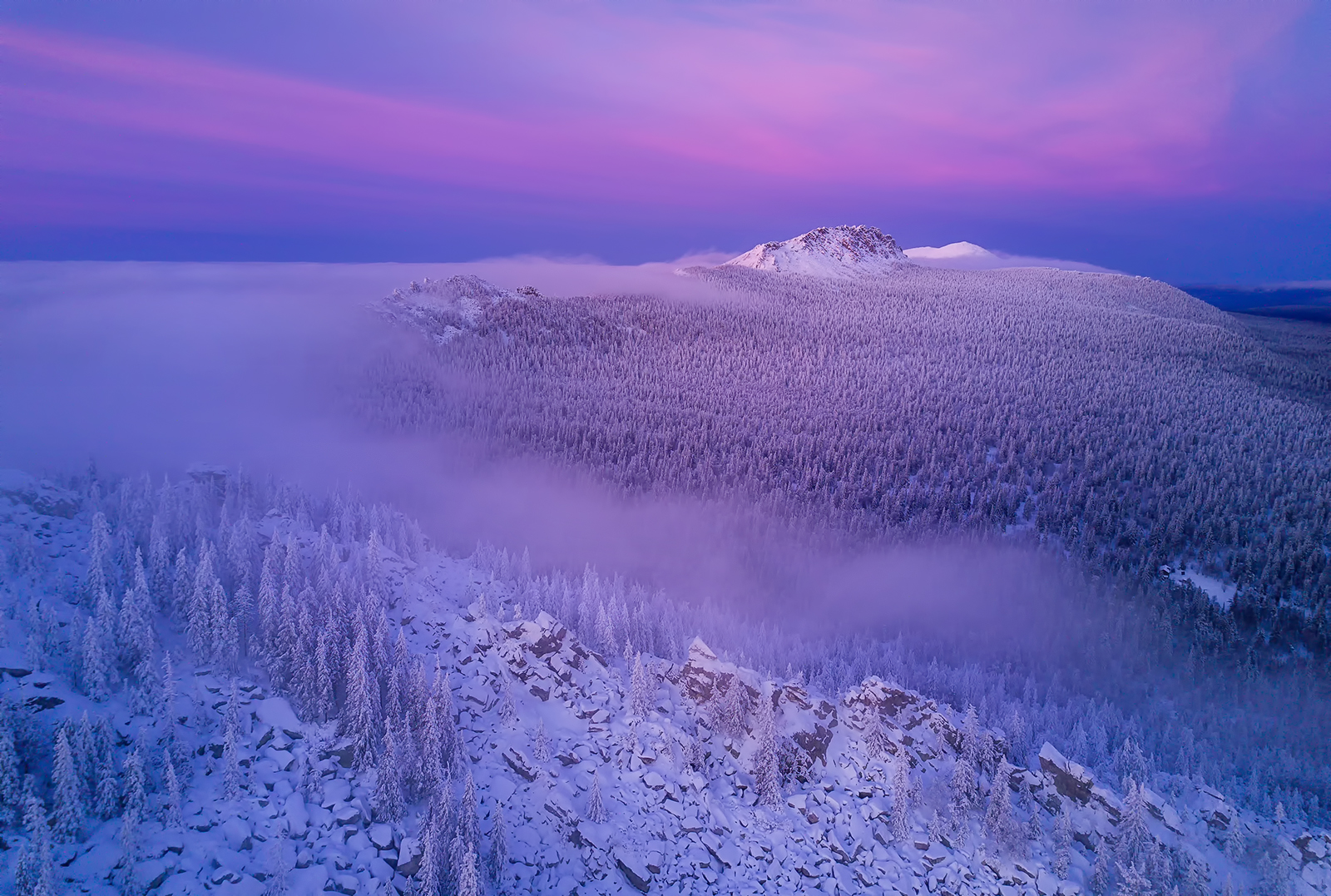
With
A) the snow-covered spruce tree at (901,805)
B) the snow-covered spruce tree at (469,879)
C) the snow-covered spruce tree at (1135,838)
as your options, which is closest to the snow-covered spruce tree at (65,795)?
the snow-covered spruce tree at (469,879)

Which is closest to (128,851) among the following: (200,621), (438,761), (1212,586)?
(438,761)

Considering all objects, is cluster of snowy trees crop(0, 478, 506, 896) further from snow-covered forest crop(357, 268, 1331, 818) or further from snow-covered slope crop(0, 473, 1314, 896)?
snow-covered forest crop(357, 268, 1331, 818)

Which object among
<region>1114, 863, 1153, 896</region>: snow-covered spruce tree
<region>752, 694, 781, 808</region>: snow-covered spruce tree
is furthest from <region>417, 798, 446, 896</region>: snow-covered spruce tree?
<region>1114, 863, 1153, 896</region>: snow-covered spruce tree

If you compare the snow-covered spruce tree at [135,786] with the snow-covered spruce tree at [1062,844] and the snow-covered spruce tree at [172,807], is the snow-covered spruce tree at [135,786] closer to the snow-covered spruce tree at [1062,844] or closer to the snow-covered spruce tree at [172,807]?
the snow-covered spruce tree at [172,807]

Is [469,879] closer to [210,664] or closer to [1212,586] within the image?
[210,664]

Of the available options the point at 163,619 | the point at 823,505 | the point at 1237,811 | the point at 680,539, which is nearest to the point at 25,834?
the point at 163,619
